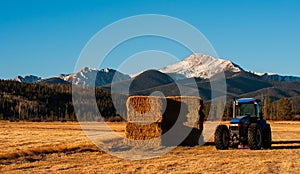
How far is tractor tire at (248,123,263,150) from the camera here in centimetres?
2095

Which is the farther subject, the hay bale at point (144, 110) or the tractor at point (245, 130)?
the hay bale at point (144, 110)

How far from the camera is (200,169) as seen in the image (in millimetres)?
14180

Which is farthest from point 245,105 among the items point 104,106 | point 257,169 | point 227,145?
point 104,106

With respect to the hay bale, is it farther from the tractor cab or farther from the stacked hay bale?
the tractor cab

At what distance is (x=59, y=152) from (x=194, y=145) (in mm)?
7882

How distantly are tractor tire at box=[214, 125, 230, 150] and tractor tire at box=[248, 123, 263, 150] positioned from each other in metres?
1.33

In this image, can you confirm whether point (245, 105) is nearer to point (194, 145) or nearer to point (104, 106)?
point (194, 145)

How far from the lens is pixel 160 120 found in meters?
24.0

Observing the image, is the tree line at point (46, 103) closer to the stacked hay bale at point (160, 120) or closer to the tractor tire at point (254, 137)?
the stacked hay bale at point (160, 120)

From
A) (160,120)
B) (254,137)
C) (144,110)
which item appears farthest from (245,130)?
(144,110)

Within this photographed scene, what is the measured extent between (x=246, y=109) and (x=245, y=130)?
61.1 inches

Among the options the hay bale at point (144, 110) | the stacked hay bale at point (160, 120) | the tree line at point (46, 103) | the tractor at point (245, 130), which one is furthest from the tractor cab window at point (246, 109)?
the tree line at point (46, 103)

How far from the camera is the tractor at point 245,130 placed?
2120 centimetres

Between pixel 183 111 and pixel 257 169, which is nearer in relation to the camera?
pixel 257 169
